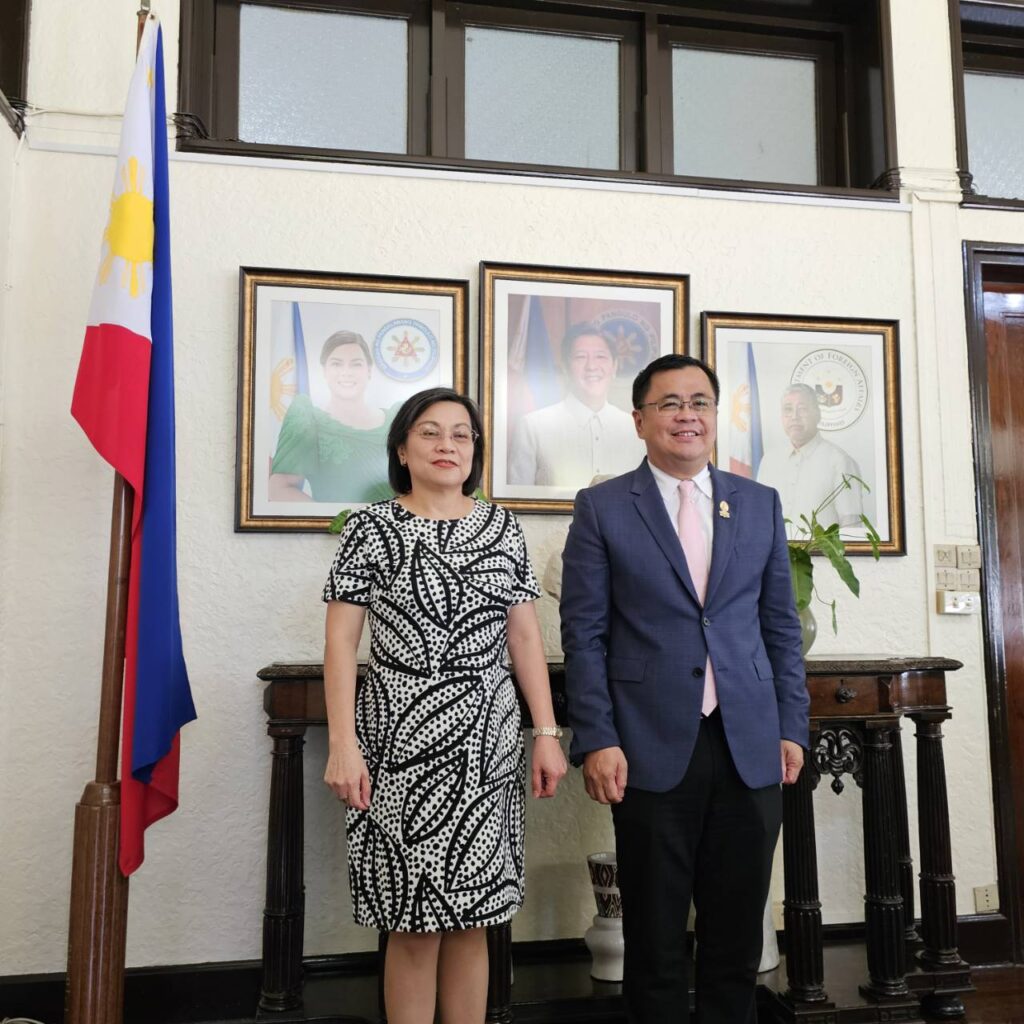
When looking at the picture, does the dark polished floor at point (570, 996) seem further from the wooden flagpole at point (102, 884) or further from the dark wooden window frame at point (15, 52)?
the dark wooden window frame at point (15, 52)

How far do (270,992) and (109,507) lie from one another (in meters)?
1.22

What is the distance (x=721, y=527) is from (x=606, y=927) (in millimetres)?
1113

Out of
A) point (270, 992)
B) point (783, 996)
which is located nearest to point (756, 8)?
point (783, 996)

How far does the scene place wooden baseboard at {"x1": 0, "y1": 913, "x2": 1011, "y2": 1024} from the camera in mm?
2246

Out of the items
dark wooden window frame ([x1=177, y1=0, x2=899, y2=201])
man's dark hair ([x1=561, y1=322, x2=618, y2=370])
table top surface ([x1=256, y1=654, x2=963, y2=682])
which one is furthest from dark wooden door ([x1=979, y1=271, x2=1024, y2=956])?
man's dark hair ([x1=561, y1=322, x2=618, y2=370])

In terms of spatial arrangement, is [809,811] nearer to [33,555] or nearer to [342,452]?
[342,452]

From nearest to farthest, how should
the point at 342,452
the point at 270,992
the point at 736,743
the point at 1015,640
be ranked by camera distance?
the point at 736,743
the point at 270,992
the point at 342,452
the point at 1015,640

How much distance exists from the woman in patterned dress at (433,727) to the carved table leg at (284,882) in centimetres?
38

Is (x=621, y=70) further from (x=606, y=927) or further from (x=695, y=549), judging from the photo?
(x=606, y=927)

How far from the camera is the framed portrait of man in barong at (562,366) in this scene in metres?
2.57

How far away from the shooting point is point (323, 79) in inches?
108

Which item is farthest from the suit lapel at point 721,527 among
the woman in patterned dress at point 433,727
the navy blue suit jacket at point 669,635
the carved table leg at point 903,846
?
the carved table leg at point 903,846

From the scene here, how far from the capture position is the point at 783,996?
2.14 metres

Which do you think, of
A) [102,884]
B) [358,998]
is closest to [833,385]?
[358,998]
